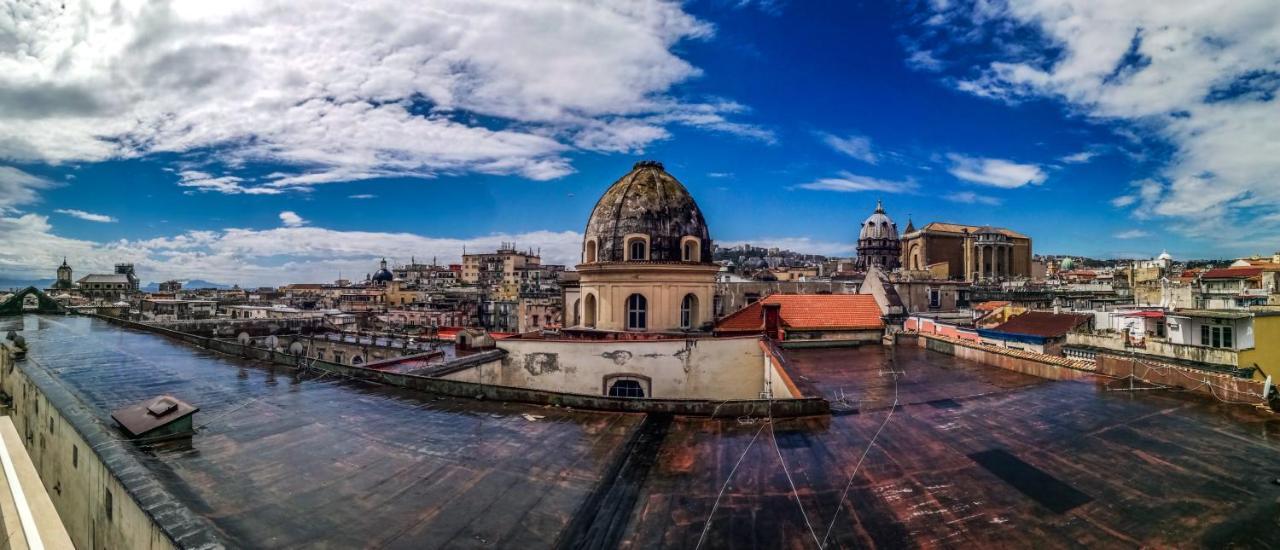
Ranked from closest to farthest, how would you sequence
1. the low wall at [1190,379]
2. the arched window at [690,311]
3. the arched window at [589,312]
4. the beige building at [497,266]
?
the low wall at [1190,379], the arched window at [690,311], the arched window at [589,312], the beige building at [497,266]

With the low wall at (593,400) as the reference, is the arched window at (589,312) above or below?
above

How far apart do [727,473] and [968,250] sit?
84.7 meters

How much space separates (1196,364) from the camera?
17906 millimetres

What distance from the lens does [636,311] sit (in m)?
23.5

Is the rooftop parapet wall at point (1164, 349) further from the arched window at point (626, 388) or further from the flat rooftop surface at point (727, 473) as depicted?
the arched window at point (626, 388)

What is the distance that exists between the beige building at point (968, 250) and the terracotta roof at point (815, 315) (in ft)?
191

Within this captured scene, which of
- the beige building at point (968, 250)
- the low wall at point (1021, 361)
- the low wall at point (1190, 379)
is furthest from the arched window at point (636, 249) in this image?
the beige building at point (968, 250)

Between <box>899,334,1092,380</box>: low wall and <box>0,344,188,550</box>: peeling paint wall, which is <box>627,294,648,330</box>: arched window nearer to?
<box>899,334,1092,380</box>: low wall

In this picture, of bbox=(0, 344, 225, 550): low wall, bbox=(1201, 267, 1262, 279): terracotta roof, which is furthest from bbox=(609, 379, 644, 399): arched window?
bbox=(1201, 267, 1262, 279): terracotta roof

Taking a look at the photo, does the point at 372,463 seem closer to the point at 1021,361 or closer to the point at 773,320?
the point at 1021,361

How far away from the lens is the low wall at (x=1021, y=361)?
14406mm

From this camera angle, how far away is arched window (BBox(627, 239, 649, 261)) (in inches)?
922

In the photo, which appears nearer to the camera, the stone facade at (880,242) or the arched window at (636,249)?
the arched window at (636,249)

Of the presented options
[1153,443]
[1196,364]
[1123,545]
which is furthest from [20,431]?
[1196,364]
